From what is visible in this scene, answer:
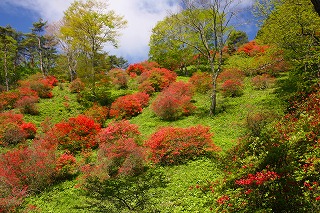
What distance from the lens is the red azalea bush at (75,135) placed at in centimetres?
1864

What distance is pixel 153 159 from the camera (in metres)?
14.7

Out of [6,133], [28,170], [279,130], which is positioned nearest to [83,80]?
[6,133]

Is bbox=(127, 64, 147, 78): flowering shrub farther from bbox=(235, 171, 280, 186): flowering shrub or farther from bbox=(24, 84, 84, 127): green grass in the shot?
bbox=(235, 171, 280, 186): flowering shrub

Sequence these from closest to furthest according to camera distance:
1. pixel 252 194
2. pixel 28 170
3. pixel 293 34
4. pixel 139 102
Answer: pixel 252 194 < pixel 28 170 < pixel 293 34 < pixel 139 102

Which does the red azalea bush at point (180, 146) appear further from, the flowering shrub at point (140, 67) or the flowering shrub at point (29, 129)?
the flowering shrub at point (140, 67)

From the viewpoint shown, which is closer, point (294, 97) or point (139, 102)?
point (294, 97)

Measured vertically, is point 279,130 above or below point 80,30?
below

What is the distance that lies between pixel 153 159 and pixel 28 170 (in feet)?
22.9

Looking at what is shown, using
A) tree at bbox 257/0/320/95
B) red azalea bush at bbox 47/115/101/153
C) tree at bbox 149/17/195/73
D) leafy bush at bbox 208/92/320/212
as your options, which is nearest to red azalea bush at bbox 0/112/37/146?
red azalea bush at bbox 47/115/101/153

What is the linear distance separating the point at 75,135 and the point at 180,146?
8840 mm

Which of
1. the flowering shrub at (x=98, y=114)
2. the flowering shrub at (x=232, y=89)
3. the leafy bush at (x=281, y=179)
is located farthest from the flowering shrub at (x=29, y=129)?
the leafy bush at (x=281, y=179)

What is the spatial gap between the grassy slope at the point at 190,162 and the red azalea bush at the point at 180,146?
64 centimetres

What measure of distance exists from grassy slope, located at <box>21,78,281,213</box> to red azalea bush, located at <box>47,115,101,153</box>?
420 cm

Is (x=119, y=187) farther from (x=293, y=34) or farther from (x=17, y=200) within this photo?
(x=293, y=34)
